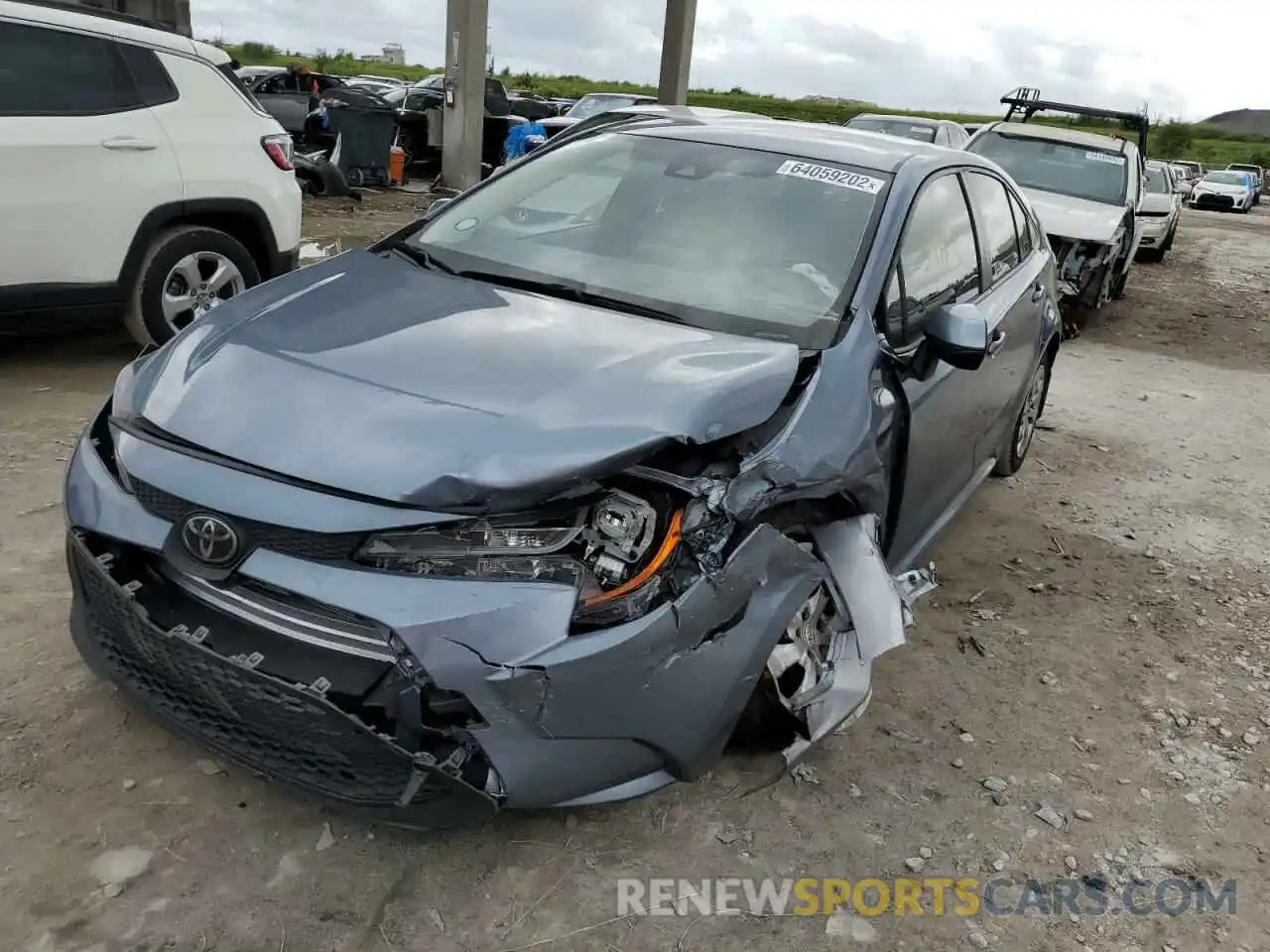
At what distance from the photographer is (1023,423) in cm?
543

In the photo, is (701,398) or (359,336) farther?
(359,336)

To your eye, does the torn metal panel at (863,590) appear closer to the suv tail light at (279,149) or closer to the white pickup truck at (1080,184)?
the suv tail light at (279,149)

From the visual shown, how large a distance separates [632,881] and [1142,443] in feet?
17.4

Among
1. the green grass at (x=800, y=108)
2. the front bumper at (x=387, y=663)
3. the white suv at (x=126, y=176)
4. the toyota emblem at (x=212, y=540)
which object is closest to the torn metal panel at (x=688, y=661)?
the front bumper at (x=387, y=663)

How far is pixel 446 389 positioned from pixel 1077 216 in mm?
8466

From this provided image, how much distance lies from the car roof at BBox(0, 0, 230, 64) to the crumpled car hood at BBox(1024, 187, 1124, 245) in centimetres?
660

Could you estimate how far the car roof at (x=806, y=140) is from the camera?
3.53 meters

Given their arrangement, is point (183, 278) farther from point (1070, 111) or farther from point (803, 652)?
point (1070, 111)

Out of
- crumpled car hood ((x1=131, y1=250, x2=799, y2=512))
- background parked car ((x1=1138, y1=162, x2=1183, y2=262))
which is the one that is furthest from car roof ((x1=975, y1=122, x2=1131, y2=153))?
crumpled car hood ((x1=131, y1=250, x2=799, y2=512))

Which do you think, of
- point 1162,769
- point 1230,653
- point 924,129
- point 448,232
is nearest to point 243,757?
point 448,232

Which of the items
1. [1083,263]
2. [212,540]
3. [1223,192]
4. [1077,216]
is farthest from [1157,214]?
[1223,192]

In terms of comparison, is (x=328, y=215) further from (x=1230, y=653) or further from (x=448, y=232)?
(x=1230, y=653)

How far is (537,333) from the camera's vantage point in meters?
2.73

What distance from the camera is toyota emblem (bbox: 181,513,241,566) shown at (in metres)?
2.15
